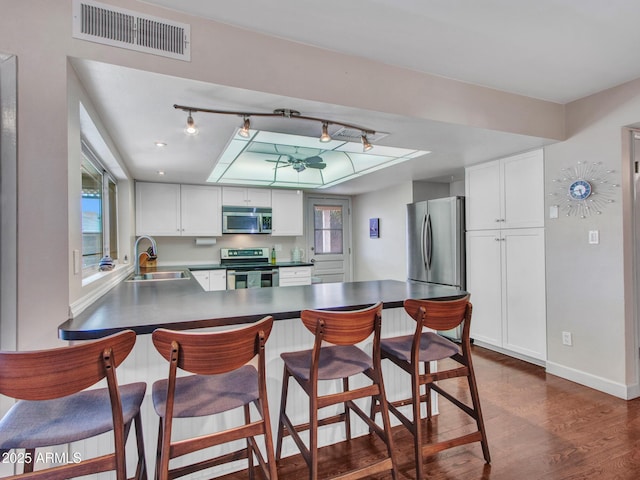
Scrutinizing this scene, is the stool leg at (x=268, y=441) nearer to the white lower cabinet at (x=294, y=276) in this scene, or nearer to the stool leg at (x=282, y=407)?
the stool leg at (x=282, y=407)

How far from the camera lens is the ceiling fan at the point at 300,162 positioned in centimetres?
358

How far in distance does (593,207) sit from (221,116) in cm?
300

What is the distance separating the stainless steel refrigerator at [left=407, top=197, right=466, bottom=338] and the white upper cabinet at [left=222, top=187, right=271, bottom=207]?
2140 millimetres

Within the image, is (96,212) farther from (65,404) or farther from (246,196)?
(246,196)

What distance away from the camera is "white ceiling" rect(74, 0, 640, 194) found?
65.7 inches

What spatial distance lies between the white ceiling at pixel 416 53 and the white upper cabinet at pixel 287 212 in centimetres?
237

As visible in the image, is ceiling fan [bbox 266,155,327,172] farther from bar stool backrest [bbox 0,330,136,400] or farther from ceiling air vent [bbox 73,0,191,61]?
bar stool backrest [bbox 0,330,136,400]

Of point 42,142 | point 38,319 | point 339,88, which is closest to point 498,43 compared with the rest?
point 339,88

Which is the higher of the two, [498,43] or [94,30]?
[498,43]

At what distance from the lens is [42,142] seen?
1455 mm

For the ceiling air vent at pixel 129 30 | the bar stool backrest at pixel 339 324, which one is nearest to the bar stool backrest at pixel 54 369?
the bar stool backrest at pixel 339 324

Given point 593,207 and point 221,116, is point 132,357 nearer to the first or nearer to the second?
point 221,116

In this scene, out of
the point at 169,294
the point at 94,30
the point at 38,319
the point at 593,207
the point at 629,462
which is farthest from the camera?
the point at 593,207

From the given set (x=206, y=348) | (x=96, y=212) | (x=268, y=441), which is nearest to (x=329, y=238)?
(x=96, y=212)
